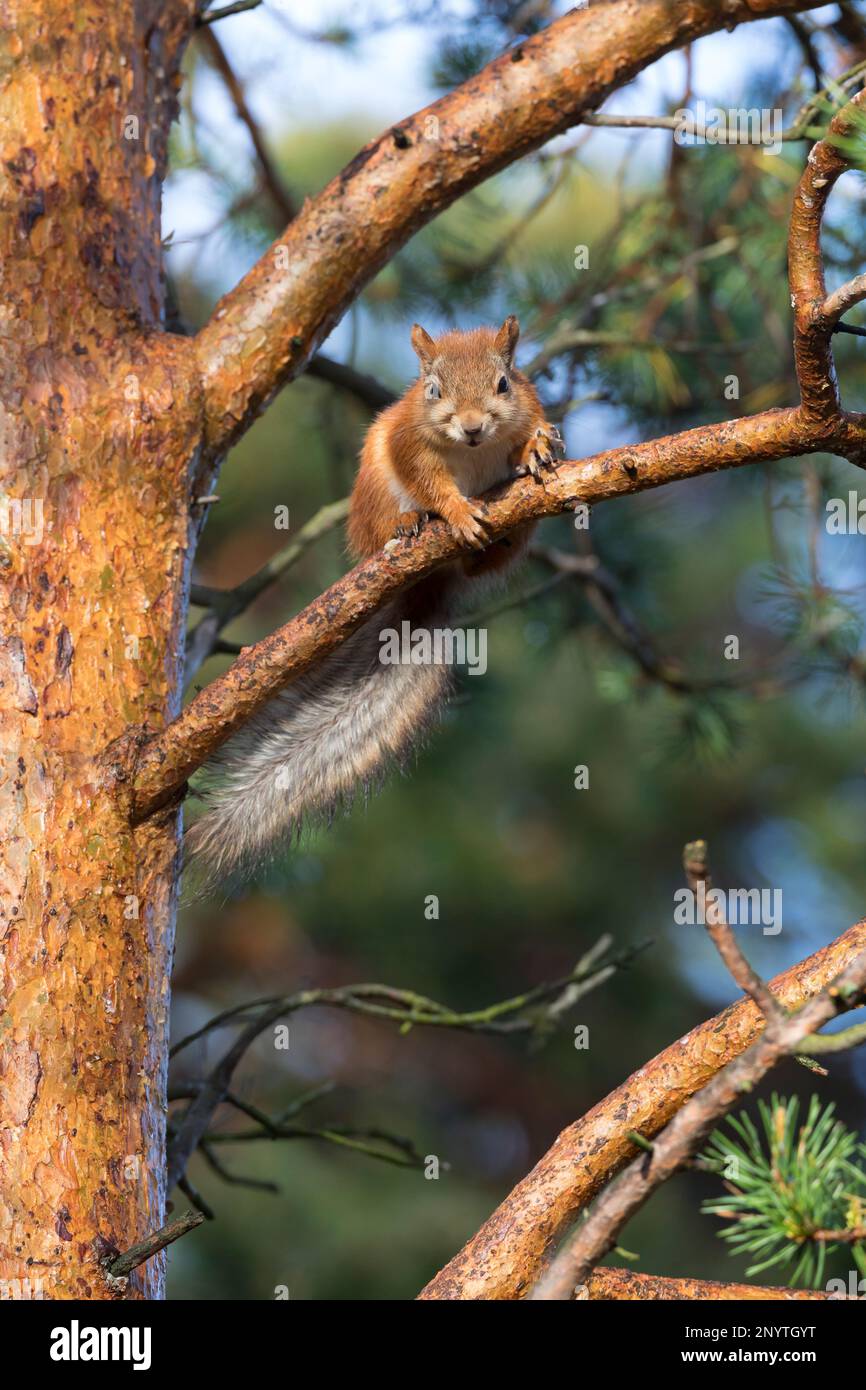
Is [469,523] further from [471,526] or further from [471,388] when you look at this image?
[471,388]

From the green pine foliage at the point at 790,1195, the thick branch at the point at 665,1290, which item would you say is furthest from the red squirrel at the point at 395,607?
the green pine foliage at the point at 790,1195

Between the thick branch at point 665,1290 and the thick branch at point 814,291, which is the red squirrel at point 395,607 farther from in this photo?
the thick branch at point 665,1290

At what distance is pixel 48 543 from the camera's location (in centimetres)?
169

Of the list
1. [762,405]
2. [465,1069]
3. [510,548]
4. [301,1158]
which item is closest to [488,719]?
[762,405]

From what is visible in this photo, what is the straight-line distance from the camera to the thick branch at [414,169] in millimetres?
1881

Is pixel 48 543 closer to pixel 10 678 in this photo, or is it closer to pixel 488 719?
pixel 10 678

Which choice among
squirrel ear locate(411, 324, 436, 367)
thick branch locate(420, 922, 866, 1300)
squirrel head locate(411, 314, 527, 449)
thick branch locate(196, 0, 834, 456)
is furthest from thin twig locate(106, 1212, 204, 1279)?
squirrel ear locate(411, 324, 436, 367)

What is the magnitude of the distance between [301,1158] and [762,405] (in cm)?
395

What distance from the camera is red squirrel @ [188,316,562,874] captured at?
2.03 metres

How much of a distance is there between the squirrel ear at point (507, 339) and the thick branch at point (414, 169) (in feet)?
1.41

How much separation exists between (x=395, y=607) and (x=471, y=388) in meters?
0.44

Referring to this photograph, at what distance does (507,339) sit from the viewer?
7.66 feet

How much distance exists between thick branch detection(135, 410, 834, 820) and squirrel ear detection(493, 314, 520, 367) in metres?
0.71

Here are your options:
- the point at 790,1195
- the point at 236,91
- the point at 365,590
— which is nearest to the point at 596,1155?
the point at 790,1195
